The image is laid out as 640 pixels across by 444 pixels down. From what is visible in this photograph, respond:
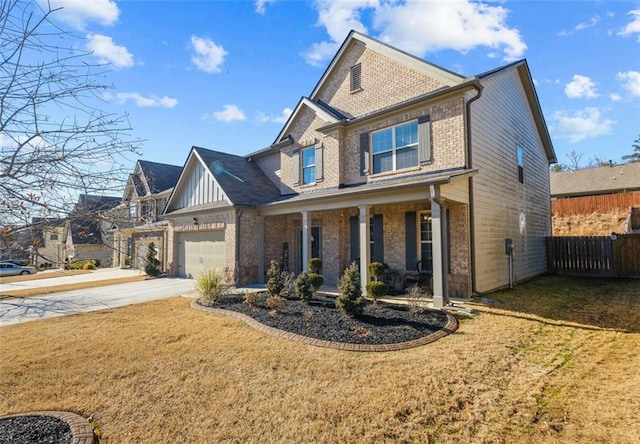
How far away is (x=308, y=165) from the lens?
1469cm

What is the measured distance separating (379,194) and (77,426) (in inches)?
327

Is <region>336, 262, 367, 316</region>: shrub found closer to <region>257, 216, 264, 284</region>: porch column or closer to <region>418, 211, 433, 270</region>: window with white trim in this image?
<region>418, 211, 433, 270</region>: window with white trim

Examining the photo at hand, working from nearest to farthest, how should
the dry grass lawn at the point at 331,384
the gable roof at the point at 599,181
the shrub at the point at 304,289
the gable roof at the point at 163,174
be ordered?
the dry grass lawn at the point at 331,384 → the shrub at the point at 304,289 → the gable roof at the point at 163,174 → the gable roof at the point at 599,181

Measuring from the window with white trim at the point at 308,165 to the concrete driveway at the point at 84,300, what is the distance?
6744 millimetres

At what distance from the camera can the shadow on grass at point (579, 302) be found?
762 centimetres

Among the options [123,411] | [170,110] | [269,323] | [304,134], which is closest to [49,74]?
[170,110]

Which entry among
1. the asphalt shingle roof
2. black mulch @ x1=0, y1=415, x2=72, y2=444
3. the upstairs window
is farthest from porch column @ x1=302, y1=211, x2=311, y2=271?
the upstairs window

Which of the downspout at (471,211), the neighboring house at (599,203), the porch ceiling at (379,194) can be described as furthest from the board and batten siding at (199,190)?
the neighboring house at (599,203)

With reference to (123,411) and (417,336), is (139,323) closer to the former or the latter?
(123,411)

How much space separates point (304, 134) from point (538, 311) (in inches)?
434

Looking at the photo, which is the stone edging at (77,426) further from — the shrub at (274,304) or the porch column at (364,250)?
the porch column at (364,250)

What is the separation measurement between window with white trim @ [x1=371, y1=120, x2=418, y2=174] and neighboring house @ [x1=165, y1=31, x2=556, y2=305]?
39 millimetres

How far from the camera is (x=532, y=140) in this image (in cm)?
1570

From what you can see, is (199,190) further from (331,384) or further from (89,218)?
(89,218)
